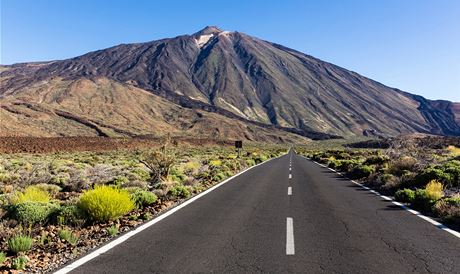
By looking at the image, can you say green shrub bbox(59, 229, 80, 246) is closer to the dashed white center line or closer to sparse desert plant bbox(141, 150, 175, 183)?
the dashed white center line

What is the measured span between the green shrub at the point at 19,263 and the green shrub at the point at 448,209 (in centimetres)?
906

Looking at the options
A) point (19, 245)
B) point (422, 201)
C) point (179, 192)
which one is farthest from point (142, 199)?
point (422, 201)

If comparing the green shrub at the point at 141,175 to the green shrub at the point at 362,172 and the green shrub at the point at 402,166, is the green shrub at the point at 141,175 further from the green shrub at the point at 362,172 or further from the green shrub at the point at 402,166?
the green shrub at the point at 402,166

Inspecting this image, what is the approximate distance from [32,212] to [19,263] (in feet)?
11.7

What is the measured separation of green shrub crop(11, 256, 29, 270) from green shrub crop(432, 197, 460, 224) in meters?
9.06

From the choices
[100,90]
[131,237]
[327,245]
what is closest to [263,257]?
[327,245]

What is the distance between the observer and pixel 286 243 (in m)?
7.57

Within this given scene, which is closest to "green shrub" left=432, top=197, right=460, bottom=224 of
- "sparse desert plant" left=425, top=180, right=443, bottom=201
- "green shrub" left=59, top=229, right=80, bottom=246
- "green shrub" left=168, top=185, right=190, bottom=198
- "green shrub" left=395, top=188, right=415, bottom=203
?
"sparse desert plant" left=425, top=180, right=443, bottom=201

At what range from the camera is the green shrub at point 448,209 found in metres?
9.73

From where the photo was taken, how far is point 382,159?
27047mm

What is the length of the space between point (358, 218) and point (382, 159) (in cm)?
1814

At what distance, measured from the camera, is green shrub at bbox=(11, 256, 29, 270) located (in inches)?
242

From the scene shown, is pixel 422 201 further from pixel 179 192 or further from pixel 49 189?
pixel 49 189

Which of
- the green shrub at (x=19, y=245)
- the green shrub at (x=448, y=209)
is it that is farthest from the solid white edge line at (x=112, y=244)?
the green shrub at (x=448, y=209)
